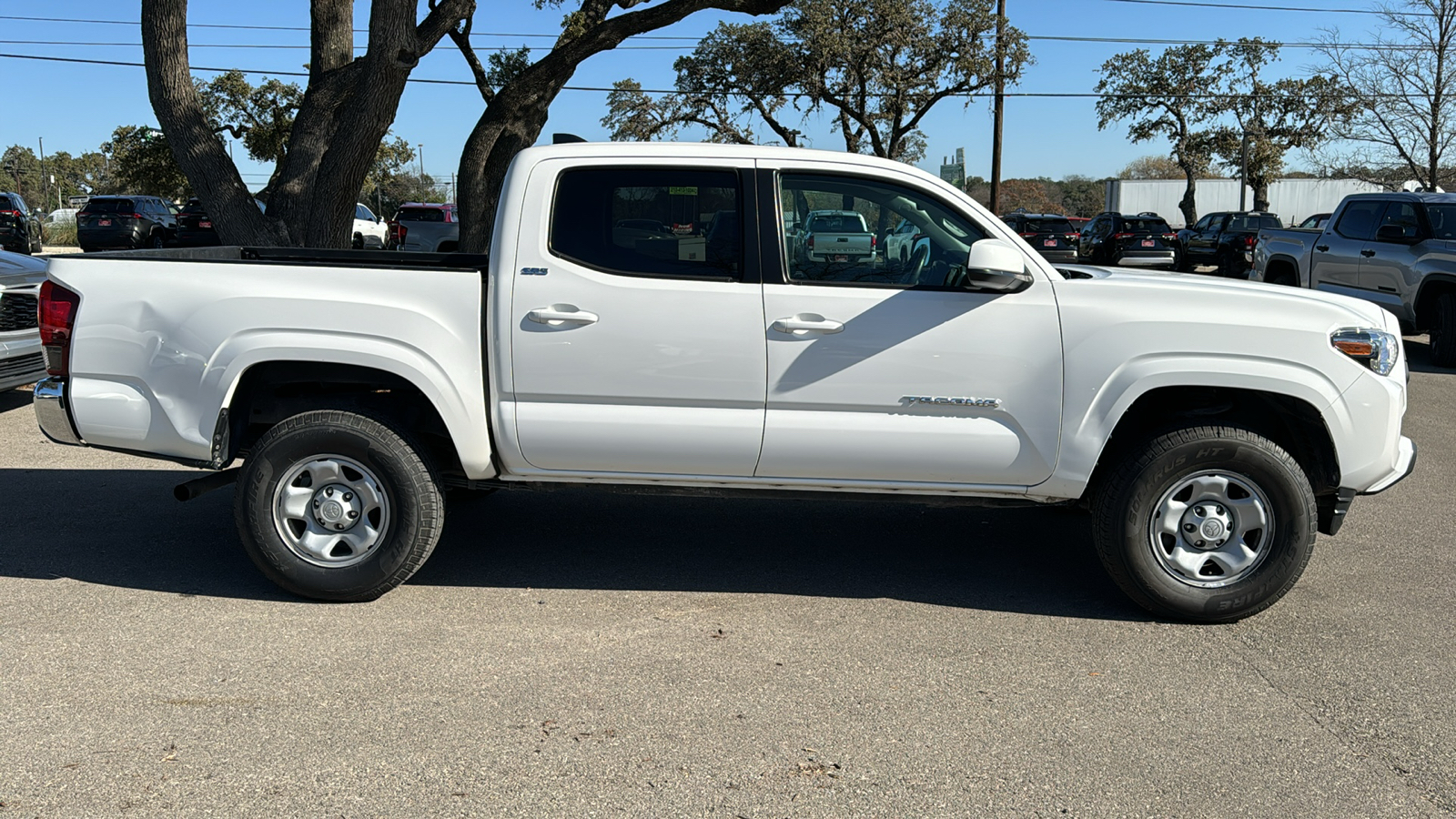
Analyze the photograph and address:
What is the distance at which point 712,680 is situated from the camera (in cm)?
417

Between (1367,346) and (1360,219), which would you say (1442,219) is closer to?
(1360,219)

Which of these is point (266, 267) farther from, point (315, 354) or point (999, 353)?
point (999, 353)

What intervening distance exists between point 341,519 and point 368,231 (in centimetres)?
2607

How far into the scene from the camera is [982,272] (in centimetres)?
452

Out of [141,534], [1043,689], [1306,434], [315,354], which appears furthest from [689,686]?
[141,534]

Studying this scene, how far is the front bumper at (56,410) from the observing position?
4926mm

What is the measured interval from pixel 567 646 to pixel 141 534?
2.82 metres

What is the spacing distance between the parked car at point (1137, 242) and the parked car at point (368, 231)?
17949 mm

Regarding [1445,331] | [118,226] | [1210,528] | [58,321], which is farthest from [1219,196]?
[58,321]

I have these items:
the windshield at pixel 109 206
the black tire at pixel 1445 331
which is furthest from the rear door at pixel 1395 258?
the windshield at pixel 109 206

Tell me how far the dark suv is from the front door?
97.4ft

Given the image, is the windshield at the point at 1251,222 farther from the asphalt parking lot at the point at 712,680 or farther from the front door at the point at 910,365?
the front door at the point at 910,365

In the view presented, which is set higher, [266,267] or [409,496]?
[266,267]

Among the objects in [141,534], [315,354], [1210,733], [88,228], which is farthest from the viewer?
[88,228]
